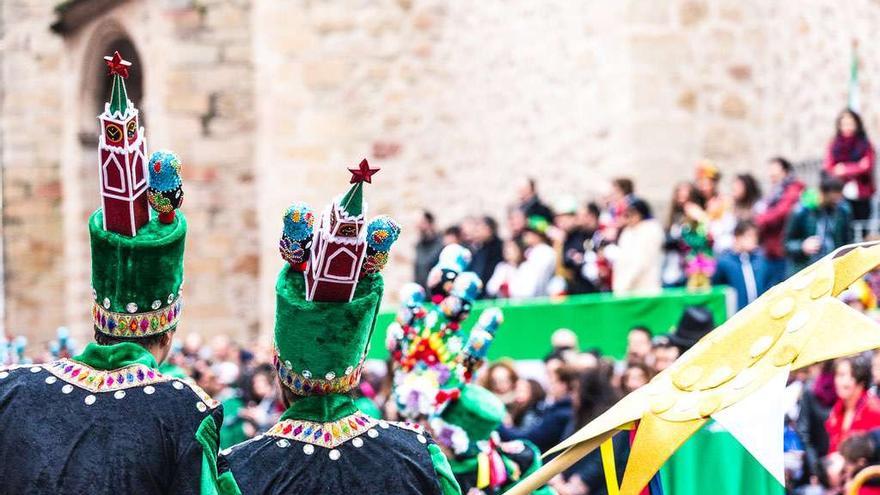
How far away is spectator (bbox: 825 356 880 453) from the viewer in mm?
7965

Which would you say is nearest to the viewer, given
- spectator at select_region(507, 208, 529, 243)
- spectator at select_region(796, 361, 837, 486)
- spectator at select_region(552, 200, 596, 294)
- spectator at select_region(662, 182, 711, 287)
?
spectator at select_region(796, 361, 837, 486)

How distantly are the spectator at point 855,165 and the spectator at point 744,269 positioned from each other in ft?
3.30

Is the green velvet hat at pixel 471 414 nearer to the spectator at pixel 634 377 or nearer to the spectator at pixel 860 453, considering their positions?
the spectator at pixel 860 453

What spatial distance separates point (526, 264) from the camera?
13406 millimetres

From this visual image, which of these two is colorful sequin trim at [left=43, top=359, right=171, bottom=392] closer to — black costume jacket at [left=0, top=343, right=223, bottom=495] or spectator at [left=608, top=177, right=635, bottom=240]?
black costume jacket at [left=0, top=343, right=223, bottom=495]

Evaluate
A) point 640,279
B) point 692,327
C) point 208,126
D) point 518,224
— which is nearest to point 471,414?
point 692,327

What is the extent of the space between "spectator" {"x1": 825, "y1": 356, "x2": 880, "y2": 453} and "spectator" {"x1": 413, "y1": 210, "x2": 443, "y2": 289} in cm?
710

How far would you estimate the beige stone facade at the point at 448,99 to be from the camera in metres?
16.0

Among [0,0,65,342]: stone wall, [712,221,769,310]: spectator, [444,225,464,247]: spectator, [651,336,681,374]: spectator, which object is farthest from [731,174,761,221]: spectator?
[0,0,65,342]: stone wall

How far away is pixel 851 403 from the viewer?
8172 millimetres

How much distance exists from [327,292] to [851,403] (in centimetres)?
436

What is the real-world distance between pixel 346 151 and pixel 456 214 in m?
1.45

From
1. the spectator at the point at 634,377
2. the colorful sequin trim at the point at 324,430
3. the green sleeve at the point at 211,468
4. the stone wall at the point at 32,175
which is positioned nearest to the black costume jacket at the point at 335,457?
the colorful sequin trim at the point at 324,430

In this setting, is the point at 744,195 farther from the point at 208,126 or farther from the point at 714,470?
the point at 208,126
